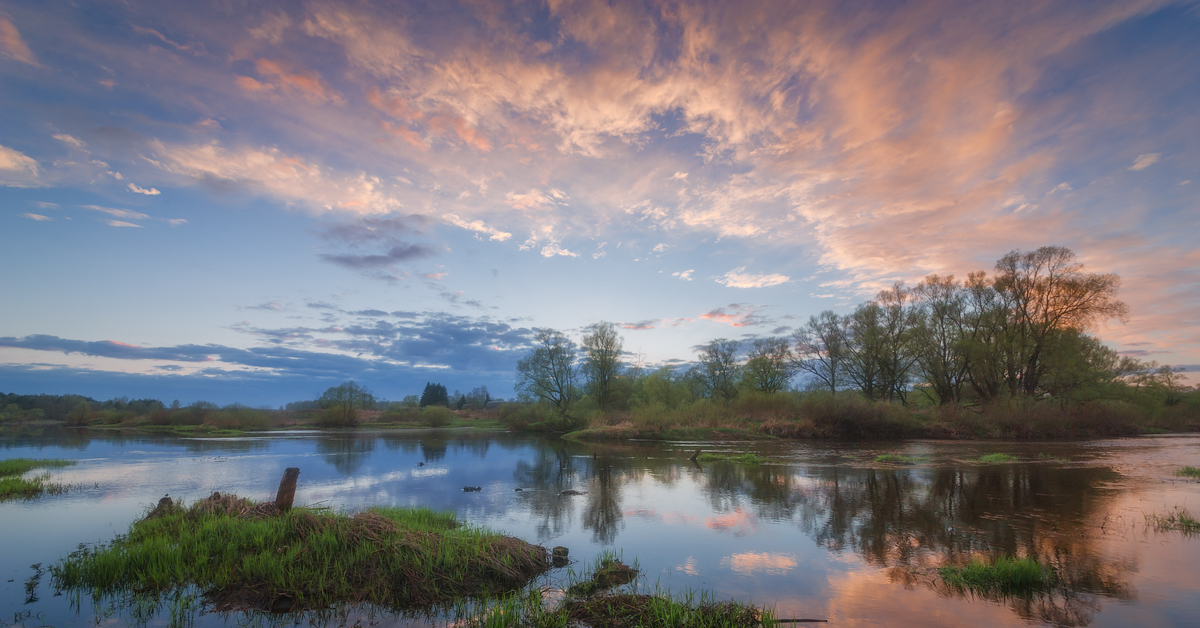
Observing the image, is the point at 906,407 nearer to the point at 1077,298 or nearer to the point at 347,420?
the point at 1077,298

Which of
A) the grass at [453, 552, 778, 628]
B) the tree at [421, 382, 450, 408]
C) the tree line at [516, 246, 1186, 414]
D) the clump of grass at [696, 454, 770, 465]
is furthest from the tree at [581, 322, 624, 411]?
the tree at [421, 382, 450, 408]

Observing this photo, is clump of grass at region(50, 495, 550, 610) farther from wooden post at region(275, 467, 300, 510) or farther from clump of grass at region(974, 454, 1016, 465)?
clump of grass at region(974, 454, 1016, 465)

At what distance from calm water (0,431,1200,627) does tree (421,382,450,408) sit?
83.0 m

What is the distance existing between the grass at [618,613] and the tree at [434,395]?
4121 inches

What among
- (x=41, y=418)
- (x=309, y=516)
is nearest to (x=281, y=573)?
(x=309, y=516)

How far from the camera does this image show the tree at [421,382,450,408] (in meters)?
105

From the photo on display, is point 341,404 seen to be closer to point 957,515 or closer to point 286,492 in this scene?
point 286,492

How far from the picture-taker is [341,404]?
60.1 meters

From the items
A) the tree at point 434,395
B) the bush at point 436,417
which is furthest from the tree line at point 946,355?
the tree at point 434,395

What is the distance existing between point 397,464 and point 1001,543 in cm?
2303

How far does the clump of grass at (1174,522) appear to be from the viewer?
31.1 ft

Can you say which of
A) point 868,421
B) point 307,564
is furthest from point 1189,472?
point 307,564

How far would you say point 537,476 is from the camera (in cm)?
1928

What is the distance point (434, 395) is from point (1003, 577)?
360ft
